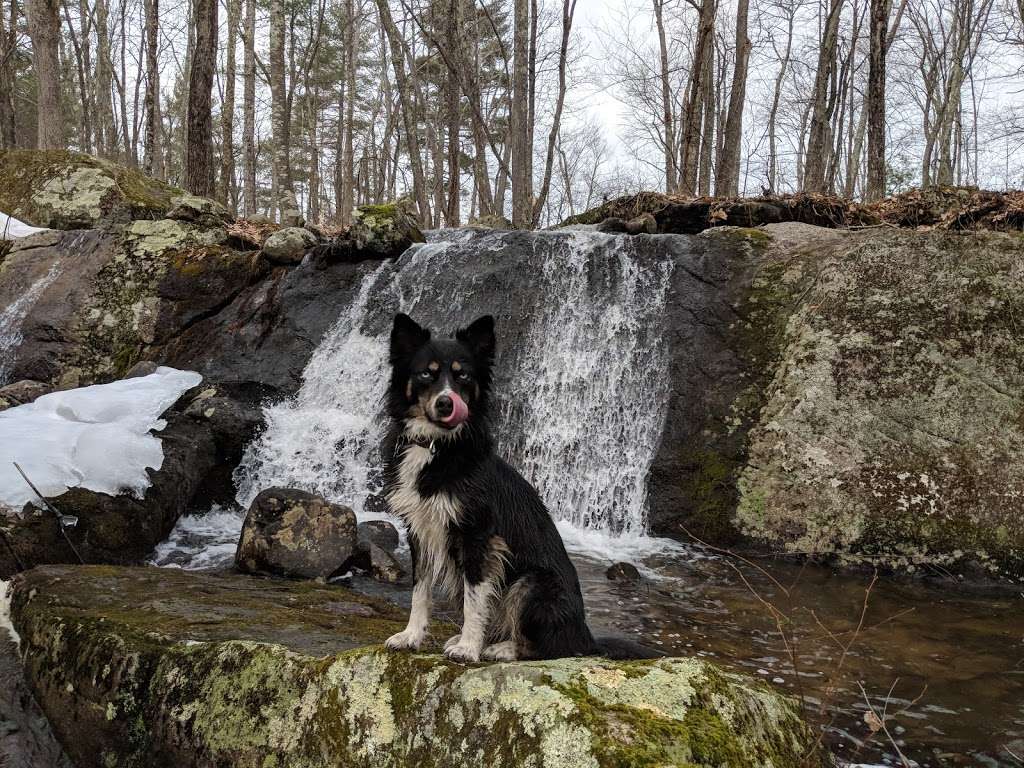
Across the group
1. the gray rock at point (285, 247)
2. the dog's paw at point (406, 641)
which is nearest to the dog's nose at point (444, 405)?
the dog's paw at point (406, 641)

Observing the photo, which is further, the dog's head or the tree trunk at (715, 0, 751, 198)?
the tree trunk at (715, 0, 751, 198)

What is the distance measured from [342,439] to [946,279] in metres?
7.49

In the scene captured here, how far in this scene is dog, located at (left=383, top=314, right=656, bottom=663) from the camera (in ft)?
9.41

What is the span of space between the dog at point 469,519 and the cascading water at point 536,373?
4.60m

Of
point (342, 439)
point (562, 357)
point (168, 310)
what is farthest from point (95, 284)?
point (562, 357)

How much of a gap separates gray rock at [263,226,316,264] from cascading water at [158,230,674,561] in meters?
1.51

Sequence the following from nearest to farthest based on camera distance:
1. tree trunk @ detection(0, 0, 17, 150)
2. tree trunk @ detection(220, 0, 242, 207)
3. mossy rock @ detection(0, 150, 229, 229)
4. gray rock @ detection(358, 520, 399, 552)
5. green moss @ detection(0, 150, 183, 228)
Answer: gray rock @ detection(358, 520, 399, 552) → mossy rock @ detection(0, 150, 229, 229) → green moss @ detection(0, 150, 183, 228) → tree trunk @ detection(0, 0, 17, 150) → tree trunk @ detection(220, 0, 242, 207)

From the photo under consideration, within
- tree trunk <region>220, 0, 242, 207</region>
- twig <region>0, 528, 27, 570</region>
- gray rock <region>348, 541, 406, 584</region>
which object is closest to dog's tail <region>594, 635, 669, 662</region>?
gray rock <region>348, 541, 406, 584</region>

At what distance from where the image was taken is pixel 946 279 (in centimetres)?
752

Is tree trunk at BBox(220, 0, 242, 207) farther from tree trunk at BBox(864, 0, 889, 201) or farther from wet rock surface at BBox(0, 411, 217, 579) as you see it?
tree trunk at BBox(864, 0, 889, 201)

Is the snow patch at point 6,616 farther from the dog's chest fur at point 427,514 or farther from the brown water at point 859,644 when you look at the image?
the brown water at point 859,644

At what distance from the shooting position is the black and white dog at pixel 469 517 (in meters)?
2.87

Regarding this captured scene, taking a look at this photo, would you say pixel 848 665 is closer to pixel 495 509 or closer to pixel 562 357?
pixel 495 509

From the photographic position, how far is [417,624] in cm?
286
